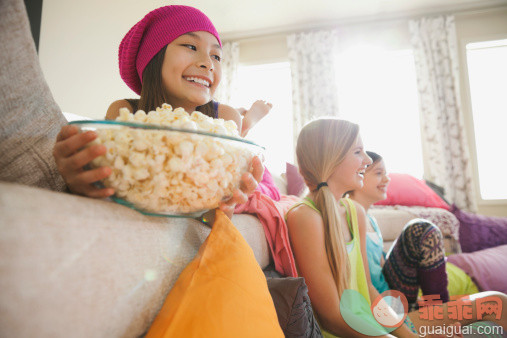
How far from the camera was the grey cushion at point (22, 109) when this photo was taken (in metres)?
0.36

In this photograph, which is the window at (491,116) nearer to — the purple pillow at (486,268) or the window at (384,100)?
the window at (384,100)

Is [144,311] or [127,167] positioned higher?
[127,167]

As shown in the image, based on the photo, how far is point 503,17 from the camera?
4090 millimetres

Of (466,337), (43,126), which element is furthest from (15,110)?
(466,337)

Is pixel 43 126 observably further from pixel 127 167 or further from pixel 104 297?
pixel 104 297

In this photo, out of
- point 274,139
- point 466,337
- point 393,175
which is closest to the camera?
point 466,337

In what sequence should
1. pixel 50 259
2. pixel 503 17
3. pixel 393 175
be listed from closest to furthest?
pixel 50 259
pixel 393 175
pixel 503 17

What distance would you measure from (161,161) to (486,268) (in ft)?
7.46

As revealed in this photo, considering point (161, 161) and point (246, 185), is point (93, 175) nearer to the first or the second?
point (161, 161)

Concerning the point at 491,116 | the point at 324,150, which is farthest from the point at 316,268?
the point at 491,116

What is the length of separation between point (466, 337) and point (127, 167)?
5.06 feet

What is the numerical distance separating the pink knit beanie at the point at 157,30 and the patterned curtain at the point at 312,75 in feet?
11.6

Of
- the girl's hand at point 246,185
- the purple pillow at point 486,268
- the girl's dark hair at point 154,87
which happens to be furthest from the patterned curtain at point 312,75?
the girl's hand at point 246,185

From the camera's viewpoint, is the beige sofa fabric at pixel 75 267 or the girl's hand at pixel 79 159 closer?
the beige sofa fabric at pixel 75 267
